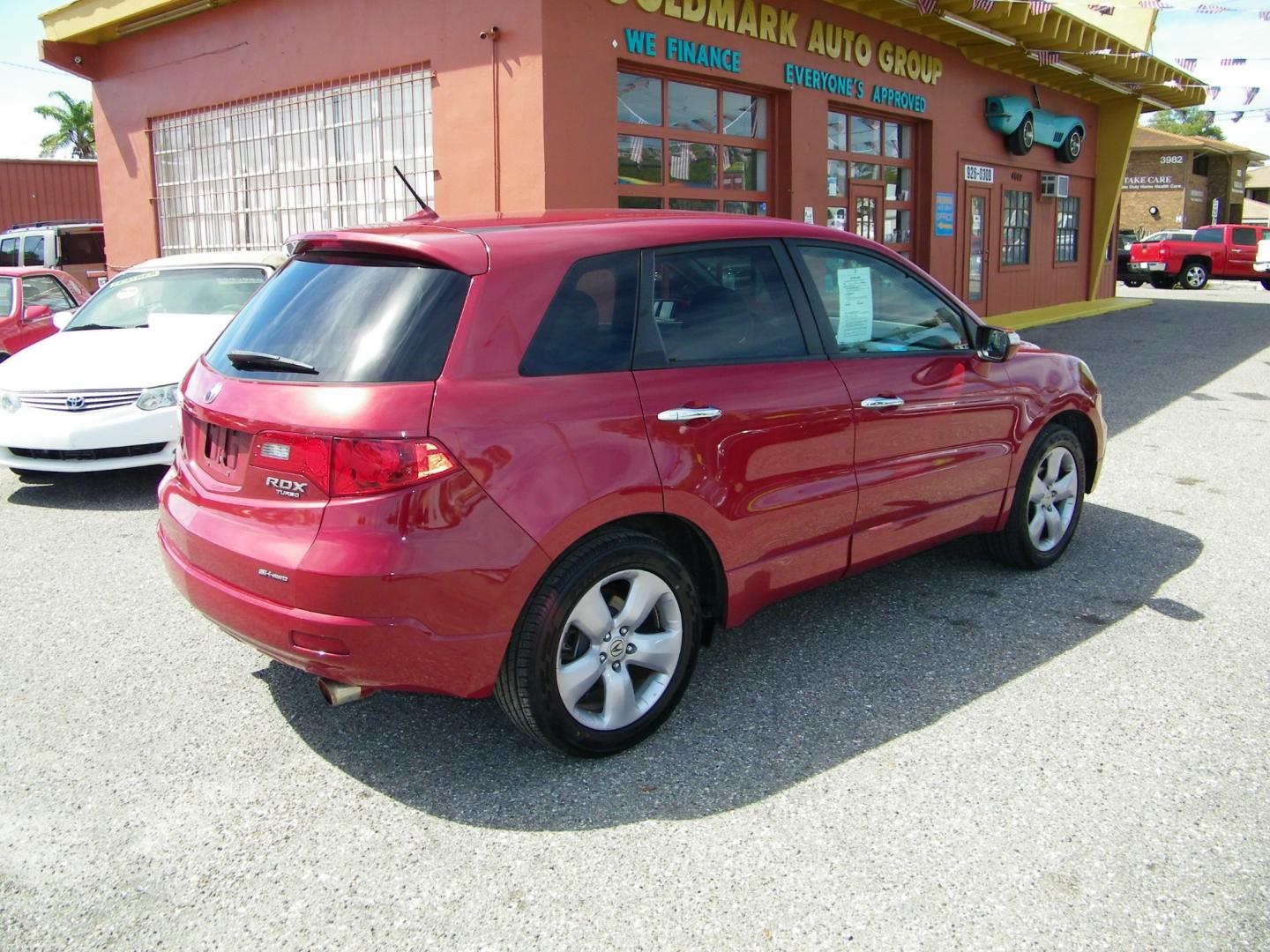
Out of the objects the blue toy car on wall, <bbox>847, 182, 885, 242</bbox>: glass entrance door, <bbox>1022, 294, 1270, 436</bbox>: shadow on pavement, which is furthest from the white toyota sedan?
the blue toy car on wall

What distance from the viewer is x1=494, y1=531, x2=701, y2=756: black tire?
3113 mm

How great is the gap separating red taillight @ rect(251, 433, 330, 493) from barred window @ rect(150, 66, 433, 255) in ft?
26.1

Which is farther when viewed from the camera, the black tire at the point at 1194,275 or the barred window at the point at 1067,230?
the black tire at the point at 1194,275

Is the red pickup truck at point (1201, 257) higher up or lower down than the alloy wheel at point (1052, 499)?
higher up

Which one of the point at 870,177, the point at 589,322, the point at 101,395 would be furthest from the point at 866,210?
the point at 589,322

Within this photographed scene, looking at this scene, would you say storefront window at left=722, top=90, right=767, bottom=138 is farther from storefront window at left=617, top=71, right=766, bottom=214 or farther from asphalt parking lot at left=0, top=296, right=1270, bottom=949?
asphalt parking lot at left=0, top=296, right=1270, bottom=949

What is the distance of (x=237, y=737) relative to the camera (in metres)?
3.54

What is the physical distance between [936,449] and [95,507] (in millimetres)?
5079

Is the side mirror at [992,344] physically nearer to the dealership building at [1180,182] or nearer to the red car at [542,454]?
the red car at [542,454]

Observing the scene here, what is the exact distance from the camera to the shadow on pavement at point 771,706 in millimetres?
3201

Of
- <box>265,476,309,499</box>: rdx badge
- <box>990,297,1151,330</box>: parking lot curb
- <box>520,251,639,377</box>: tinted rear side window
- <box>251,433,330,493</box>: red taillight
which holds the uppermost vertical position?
<box>520,251,639,377</box>: tinted rear side window

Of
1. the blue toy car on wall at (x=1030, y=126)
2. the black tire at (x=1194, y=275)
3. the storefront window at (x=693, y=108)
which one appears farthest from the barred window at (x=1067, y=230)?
the black tire at (x=1194, y=275)

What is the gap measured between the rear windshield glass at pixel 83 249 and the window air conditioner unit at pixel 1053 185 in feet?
54.2

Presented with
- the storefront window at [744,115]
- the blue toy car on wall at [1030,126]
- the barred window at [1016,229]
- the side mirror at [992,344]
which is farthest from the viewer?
the barred window at [1016,229]
